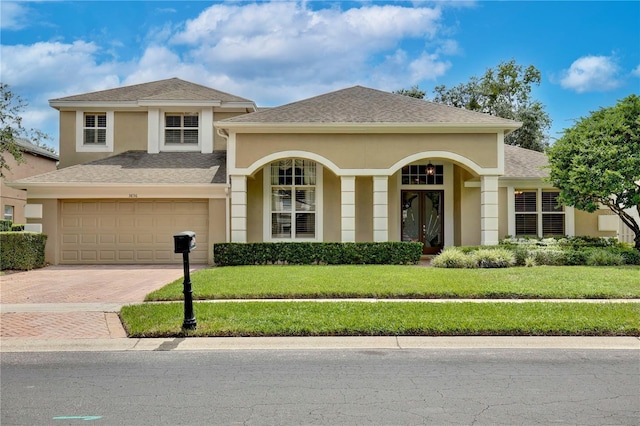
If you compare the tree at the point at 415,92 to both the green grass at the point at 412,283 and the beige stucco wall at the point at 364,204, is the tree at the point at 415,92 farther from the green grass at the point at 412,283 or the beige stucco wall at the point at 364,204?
the green grass at the point at 412,283

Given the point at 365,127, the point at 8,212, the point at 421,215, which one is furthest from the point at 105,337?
the point at 8,212

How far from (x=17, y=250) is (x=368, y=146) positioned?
11753mm

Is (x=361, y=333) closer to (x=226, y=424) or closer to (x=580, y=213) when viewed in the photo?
(x=226, y=424)

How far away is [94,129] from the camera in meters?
21.1

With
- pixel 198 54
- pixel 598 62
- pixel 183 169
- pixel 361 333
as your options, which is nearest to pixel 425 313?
pixel 361 333

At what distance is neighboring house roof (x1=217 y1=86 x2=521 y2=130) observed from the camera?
1639 centimetres

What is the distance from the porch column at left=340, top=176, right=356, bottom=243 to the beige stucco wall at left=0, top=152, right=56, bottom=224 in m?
19.4

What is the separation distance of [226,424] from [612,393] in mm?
3824

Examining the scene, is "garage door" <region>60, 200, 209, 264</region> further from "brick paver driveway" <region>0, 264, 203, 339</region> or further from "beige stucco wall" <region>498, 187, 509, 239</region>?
"beige stucco wall" <region>498, 187, 509, 239</region>

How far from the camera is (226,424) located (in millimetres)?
4262

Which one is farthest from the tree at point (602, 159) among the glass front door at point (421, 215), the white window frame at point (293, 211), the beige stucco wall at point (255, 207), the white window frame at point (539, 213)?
the beige stucco wall at point (255, 207)

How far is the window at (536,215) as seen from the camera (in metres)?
18.9

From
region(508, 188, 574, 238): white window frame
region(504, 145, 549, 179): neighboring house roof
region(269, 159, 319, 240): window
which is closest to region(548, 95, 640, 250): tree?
region(504, 145, 549, 179): neighboring house roof

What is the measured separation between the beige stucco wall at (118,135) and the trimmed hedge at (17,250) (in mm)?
5660
